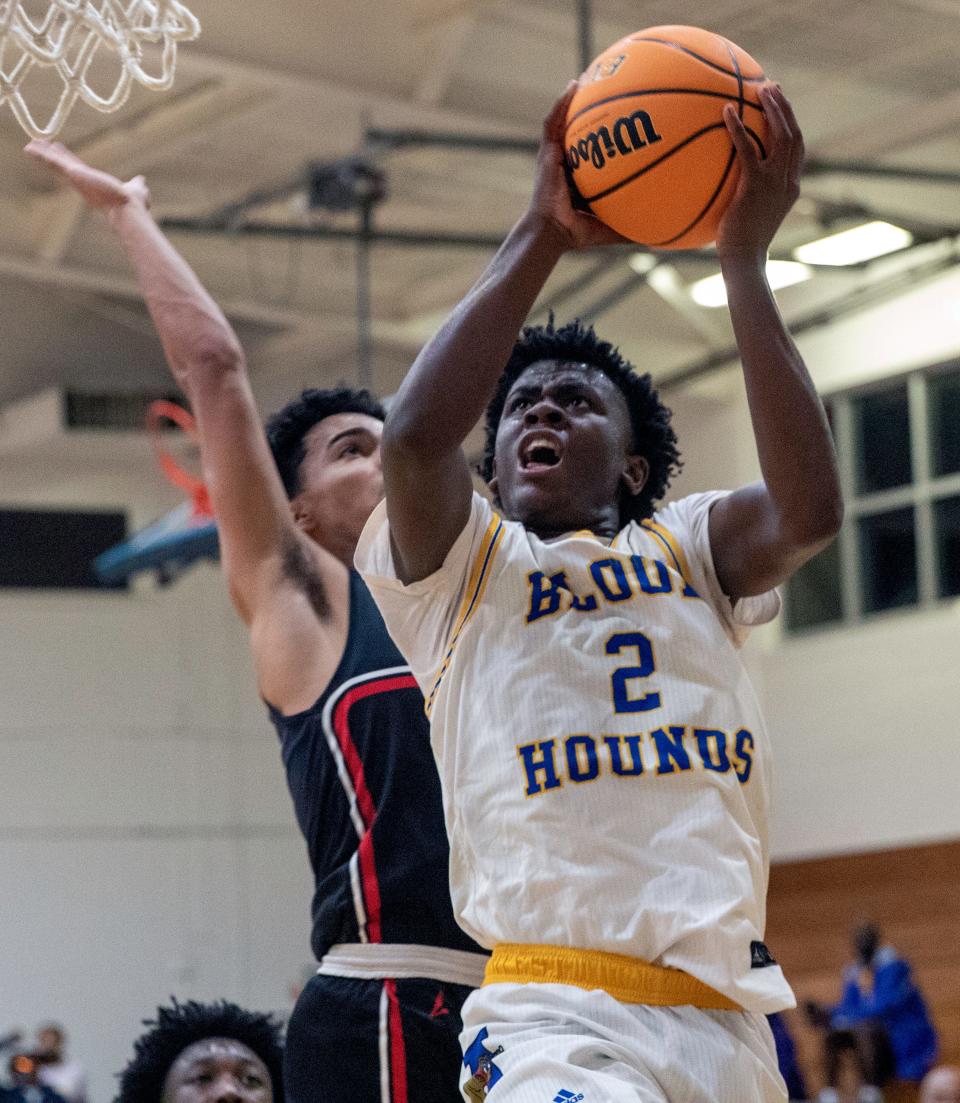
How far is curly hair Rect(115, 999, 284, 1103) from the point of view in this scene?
13.8 ft

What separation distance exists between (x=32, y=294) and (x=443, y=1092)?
1493 cm

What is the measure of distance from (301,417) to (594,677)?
1614 millimetres

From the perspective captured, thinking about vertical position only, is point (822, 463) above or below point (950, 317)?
below

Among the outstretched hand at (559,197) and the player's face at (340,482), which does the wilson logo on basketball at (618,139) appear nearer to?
the outstretched hand at (559,197)

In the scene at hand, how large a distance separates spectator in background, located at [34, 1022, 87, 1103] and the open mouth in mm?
10859

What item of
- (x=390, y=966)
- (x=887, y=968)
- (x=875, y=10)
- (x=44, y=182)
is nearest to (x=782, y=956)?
(x=887, y=968)

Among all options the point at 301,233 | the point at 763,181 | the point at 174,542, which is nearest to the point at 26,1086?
the point at 174,542

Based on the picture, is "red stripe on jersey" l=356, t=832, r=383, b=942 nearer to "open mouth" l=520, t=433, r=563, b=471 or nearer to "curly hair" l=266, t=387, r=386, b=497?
"open mouth" l=520, t=433, r=563, b=471

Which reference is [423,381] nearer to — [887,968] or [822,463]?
[822,463]

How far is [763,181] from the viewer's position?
2.95 m

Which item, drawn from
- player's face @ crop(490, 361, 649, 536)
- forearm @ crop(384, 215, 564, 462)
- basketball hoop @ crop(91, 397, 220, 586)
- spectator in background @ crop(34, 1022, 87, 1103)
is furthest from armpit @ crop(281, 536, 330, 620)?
spectator in background @ crop(34, 1022, 87, 1103)

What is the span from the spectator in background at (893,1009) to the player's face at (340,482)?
10.4 meters

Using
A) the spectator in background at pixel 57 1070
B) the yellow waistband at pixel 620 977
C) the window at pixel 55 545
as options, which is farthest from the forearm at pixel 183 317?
the window at pixel 55 545

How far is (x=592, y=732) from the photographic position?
9.25 feet
